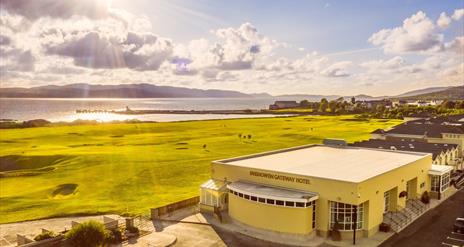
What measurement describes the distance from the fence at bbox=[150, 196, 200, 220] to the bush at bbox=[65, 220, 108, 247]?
29.8ft

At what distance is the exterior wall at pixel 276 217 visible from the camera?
3294 centimetres

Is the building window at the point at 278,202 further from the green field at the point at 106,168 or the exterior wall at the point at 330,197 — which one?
the green field at the point at 106,168

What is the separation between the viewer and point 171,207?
135 feet

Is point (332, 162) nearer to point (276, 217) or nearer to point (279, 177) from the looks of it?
point (279, 177)

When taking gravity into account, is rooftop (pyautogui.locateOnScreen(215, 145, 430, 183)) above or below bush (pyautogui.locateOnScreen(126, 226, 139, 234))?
above

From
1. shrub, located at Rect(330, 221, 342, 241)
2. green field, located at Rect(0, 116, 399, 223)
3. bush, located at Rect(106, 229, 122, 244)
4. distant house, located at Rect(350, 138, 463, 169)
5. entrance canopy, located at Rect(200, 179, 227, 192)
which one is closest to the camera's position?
bush, located at Rect(106, 229, 122, 244)

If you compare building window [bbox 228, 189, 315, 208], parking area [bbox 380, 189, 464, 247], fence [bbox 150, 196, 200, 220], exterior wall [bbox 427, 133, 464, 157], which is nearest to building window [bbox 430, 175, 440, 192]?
parking area [bbox 380, 189, 464, 247]

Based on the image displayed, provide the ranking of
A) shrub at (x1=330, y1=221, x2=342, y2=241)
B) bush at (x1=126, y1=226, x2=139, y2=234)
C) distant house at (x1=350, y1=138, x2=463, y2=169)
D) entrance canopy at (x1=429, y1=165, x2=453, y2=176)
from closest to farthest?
shrub at (x1=330, y1=221, x2=342, y2=241) < bush at (x1=126, y1=226, x2=139, y2=234) < entrance canopy at (x1=429, y1=165, x2=453, y2=176) < distant house at (x1=350, y1=138, x2=463, y2=169)

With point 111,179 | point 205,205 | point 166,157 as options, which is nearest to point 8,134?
point 166,157

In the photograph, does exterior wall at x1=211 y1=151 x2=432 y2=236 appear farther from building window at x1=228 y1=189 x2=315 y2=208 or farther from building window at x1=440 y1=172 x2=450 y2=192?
building window at x1=440 y1=172 x2=450 y2=192

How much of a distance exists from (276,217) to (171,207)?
1239 centimetres

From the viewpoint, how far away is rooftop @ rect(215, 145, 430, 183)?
37500mm

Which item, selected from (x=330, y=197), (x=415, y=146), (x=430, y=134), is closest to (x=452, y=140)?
(x=430, y=134)

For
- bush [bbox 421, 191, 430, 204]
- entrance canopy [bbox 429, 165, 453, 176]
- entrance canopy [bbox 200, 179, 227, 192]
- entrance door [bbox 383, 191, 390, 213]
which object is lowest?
bush [bbox 421, 191, 430, 204]
